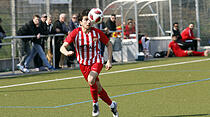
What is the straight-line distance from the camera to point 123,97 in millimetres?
10328

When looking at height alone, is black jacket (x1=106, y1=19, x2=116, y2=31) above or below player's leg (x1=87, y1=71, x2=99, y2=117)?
above

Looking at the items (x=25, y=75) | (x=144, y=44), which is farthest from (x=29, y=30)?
(x=144, y=44)

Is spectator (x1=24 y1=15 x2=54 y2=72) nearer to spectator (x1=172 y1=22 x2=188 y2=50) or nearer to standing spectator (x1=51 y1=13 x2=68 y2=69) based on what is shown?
standing spectator (x1=51 y1=13 x2=68 y2=69)

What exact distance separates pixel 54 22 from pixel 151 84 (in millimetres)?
6609

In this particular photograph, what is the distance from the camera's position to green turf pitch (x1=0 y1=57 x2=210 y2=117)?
853 cm

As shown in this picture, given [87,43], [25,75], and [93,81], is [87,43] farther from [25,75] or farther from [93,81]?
[25,75]

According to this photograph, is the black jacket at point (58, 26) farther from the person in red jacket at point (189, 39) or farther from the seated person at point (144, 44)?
the person in red jacket at point (189, 39)

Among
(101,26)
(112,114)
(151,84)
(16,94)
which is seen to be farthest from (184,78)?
(101,26)

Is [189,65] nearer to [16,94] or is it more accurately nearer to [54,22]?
[54,22]

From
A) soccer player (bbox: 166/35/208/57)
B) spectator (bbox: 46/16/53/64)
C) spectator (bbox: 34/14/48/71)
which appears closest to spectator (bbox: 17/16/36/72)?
spectator (bbox: 34/14/48/71)

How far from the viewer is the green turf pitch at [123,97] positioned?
853 centimetres

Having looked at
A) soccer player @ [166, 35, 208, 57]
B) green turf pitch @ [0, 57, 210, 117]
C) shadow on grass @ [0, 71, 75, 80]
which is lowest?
green turf pitch @ [0, 57, 210, 117]

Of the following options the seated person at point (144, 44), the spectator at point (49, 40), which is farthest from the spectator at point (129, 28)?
the spectator at point (49, 40)

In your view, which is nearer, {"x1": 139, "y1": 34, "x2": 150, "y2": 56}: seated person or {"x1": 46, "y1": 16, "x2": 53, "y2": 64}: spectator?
{"x1": 46, "y1": 16, "x2": 53, "y2": 64}: spectator
